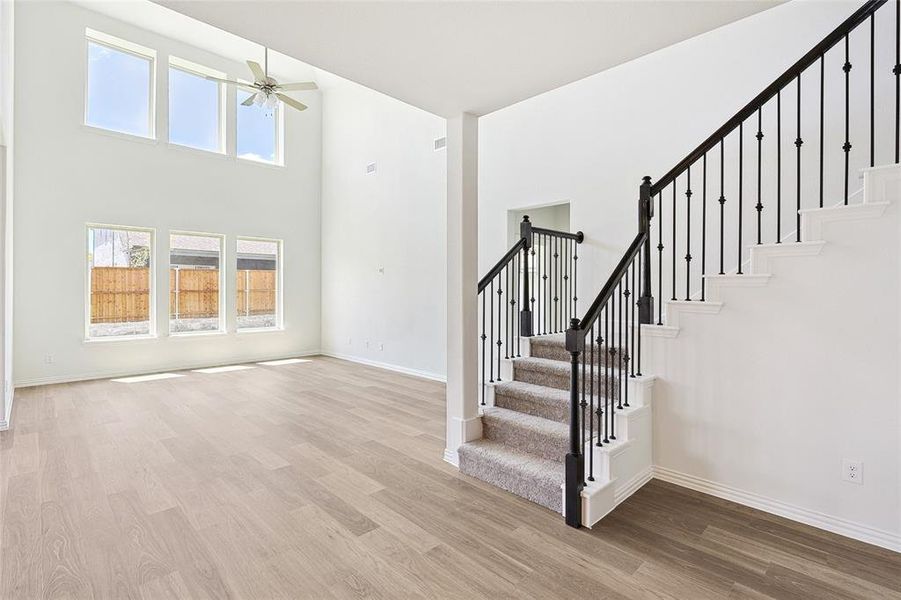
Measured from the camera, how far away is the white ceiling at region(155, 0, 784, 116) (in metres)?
2.03

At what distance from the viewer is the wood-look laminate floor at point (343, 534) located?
6.45ft

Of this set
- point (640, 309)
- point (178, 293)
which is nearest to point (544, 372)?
point (640, 309)

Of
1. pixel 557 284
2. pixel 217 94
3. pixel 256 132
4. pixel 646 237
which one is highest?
pixel 217 94

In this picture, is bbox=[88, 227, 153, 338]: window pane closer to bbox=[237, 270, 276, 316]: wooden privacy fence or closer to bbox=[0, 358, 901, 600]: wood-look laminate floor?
bbox=[237, 270, 276, 316]: wooden privacy fence

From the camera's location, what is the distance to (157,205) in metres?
7.05

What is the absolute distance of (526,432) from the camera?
3111 mm

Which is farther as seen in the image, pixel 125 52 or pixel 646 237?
pixel 125 52

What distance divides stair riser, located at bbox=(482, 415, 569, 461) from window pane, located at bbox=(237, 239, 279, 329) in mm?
6463

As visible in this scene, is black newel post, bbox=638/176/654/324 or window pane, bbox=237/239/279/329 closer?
black newel post, bbox=638/176/654/324

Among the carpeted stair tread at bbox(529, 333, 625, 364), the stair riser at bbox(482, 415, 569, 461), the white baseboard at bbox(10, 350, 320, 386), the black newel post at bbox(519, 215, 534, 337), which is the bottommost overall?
the white baseboard at bbox(10, 350, 320, 386)

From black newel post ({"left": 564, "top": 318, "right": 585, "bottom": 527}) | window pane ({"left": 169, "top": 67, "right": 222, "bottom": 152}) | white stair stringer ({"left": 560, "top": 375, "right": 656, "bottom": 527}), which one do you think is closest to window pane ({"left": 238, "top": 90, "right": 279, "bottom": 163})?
window pane ({"left": 169, "top": 67, "right": 222, "bottom": 152})

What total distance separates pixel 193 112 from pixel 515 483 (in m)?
8.27

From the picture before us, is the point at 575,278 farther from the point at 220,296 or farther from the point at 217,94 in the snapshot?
the point at 217,94

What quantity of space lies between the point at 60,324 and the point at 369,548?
22.0 ft
